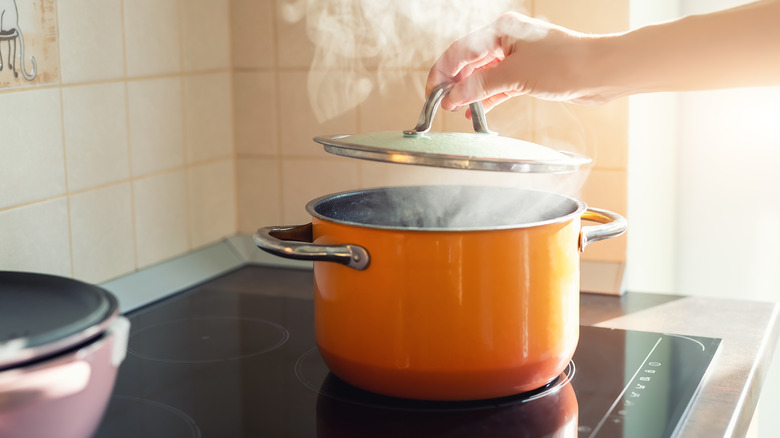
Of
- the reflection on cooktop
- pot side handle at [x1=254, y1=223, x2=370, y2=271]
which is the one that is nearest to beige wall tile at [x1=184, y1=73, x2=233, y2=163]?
the reflection on cooktop

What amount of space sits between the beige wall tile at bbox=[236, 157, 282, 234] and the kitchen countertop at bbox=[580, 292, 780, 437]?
52cm

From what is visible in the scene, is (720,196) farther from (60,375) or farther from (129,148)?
(60,375)

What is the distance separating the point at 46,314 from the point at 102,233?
0.49m

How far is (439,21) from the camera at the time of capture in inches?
46.1

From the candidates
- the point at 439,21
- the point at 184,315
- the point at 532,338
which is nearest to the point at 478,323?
the point at 532,338

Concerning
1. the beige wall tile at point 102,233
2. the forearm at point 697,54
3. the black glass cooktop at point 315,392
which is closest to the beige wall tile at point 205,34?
the beige wall tile at point 102,233

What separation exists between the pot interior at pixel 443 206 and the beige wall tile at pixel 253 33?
0.49 metres

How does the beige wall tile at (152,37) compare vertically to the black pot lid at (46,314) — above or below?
above

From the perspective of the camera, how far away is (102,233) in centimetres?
108

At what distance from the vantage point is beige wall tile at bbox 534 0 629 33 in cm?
110

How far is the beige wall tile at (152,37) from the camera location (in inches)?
43.6

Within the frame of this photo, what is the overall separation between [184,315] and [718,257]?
101 centimetres

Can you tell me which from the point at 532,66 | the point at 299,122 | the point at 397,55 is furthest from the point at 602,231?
the point at 299,122

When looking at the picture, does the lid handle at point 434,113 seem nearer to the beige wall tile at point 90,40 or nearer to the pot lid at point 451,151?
the pot lid at point 451,151
